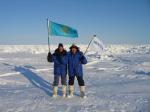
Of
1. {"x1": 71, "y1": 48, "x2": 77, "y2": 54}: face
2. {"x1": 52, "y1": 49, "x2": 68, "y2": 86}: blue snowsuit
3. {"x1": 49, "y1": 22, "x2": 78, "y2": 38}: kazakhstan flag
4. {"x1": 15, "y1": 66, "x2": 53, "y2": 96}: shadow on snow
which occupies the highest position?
{"x1": 49, "y1": 22, "x2": 78, "y2": 38}: kazakhstan flag

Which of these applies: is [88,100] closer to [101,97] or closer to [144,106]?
[101,97]

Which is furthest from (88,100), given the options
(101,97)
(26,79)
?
(26,79)

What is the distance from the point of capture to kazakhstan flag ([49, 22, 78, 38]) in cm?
909

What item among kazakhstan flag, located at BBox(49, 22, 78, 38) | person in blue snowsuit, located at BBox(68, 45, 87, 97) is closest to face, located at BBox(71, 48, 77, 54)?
person in blue snowsuit, located at BBox(68, 45, 87, 97)

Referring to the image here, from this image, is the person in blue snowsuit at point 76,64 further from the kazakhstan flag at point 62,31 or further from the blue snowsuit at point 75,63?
the kazakhstan flag at point 62,31

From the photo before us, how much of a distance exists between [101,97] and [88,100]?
0.59m

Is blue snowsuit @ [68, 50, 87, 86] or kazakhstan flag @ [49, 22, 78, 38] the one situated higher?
kazakhstan flag @ [49, 22, 78, 38]

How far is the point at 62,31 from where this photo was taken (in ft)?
30.2

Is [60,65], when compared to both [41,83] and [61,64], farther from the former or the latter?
[41,83]

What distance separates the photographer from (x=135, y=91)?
9445 millimetres

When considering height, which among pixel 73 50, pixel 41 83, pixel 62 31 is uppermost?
pixel 62 31

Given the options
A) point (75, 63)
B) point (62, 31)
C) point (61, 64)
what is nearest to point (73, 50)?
point (75, 63)

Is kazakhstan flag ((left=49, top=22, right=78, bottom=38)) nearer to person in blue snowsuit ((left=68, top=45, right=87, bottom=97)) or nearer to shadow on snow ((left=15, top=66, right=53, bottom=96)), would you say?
person in blue snowsuit ((left=68, top=45, right=87, bottom=97))

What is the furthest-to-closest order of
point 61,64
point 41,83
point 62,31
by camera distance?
1. point 41,83
2. point 62,31
3. point 61,64
